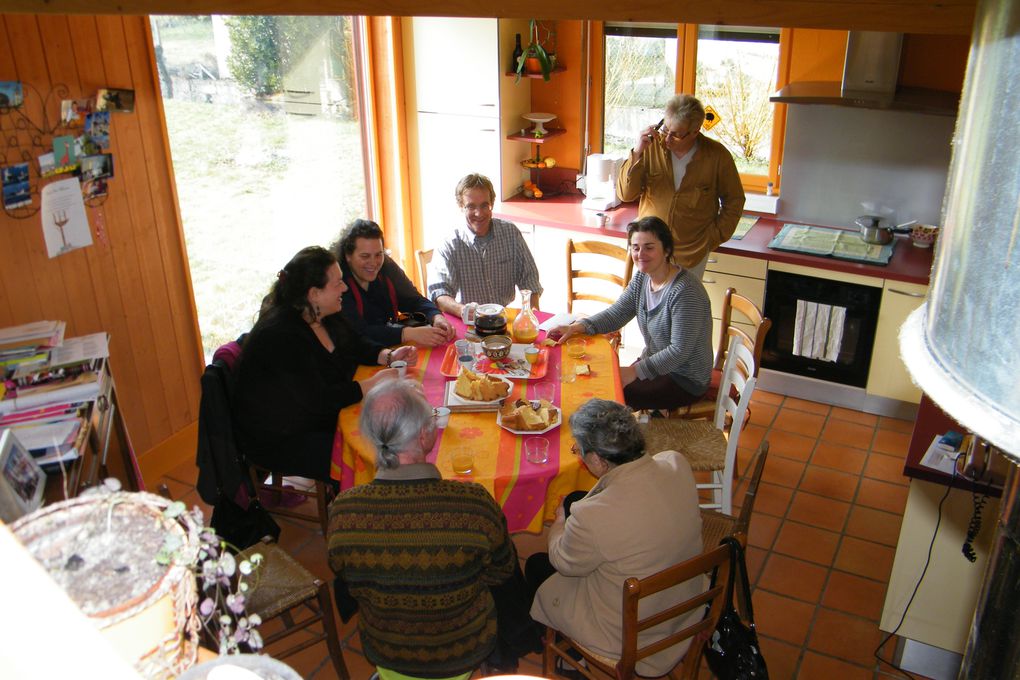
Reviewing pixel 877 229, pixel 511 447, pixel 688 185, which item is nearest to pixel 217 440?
pixel 511 447

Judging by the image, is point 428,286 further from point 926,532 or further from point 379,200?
point 926,532

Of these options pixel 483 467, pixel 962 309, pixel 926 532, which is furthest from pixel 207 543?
pixel 926 532

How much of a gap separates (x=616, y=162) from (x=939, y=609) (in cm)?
A: 318

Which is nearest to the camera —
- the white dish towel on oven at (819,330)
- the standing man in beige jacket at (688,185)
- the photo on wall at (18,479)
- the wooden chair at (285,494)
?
the photo on wall at (18,479)

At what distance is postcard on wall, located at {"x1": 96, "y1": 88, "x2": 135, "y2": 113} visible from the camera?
3.40 m

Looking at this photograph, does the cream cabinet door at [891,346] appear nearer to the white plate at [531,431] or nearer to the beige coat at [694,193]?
the beige coat at [694,193]

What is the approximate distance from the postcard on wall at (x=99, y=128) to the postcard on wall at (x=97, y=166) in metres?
0.05

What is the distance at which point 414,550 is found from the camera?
2053mm

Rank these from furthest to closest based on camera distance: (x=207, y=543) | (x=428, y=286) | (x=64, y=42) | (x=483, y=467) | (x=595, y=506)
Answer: (x=428, y=286) < (x=64, y=42) < (x=483, y=467) < (x=595, y=506) < (x=207, y=543)

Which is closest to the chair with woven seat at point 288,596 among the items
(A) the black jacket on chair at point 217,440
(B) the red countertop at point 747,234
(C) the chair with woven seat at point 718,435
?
(A) the black jacket on chair at point 217,440

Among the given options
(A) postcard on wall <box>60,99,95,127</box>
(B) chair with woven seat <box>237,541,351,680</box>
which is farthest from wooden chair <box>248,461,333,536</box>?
(A) postcard on wall <box>60,99,95,127</box>

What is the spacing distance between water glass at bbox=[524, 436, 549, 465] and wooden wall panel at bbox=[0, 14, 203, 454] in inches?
80.9

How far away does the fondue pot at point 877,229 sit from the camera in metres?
4.50

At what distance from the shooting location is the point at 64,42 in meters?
3.23
